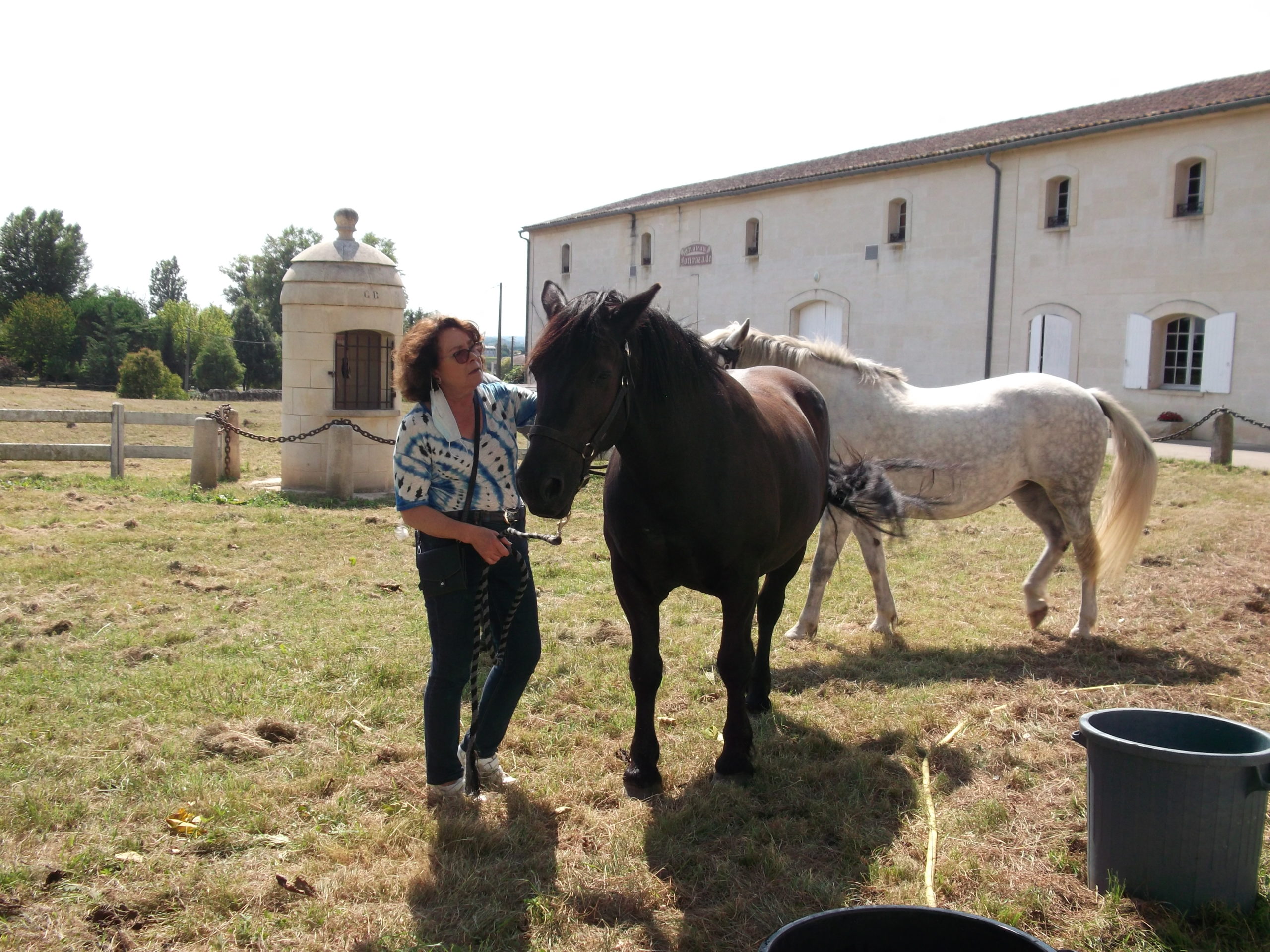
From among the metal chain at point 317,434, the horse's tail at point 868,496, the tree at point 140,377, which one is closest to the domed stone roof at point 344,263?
the metal chain at point 317,434

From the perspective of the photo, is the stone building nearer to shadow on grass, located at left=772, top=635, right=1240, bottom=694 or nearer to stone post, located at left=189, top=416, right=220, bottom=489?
stone post, located at left=189, top=416, right=220, bottom=489

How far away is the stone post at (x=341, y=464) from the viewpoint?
11.4 m

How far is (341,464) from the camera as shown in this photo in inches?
449

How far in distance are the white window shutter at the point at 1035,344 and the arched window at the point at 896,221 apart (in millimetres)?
4820

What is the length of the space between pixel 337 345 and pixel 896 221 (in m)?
18.8

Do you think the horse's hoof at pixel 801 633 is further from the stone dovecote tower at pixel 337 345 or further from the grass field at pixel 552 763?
the stone dovecote tower at pixel 337 345

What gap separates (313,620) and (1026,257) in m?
21.6

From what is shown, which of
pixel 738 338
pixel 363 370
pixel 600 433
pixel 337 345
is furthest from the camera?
pixel 363 370

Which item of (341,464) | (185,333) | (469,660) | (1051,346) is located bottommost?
(469,660)

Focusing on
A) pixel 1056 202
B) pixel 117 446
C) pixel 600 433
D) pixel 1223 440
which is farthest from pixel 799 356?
pixel 1056 202

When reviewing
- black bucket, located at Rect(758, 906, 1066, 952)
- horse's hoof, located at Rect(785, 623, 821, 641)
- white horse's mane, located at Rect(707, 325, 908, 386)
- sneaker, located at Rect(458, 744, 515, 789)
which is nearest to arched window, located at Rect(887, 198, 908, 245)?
white horse's mane, located at Rect(707, 325, 908, 386)

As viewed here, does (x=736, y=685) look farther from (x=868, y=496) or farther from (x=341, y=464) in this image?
(x=341, y=464)

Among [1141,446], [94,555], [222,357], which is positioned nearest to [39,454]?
[94,555]

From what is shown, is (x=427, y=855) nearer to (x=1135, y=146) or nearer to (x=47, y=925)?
(x=47, y=925)
